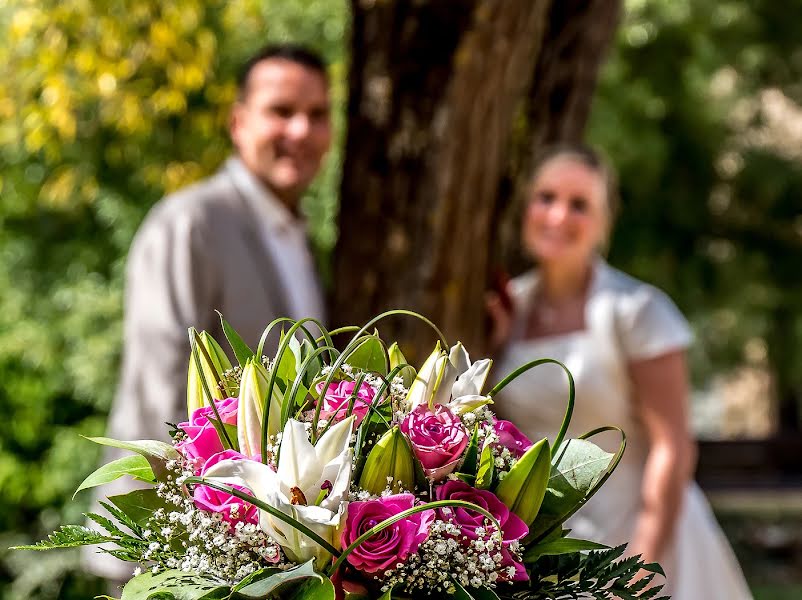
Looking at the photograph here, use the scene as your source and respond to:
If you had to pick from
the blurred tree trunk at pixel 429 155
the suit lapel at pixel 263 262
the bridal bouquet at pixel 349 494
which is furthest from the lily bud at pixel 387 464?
the blurred tree trunk at pixel 429 155

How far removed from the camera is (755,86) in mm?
9570

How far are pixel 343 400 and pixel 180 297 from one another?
1942mm

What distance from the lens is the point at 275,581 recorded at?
4.38ft

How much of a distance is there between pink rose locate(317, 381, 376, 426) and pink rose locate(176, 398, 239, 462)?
12 centimetres

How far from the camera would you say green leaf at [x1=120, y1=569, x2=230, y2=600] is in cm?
138

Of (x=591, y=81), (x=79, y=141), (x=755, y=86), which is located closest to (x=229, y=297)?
(x=591, y=81)

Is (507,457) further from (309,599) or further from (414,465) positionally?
(309,599)

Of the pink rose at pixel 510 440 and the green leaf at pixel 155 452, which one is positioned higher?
the green leaf at pixel 155 452

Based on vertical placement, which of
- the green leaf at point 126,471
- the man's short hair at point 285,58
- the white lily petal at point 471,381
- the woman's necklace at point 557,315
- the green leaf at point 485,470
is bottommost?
the woman's necklace at point 557,315

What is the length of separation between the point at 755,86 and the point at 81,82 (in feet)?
19.7

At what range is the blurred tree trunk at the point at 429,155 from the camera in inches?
Answer: 141

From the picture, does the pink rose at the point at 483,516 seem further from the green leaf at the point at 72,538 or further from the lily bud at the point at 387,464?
the green leaf at the point at 72,538

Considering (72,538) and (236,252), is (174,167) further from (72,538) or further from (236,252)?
(72,538)

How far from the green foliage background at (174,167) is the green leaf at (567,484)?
3995 millimetres
